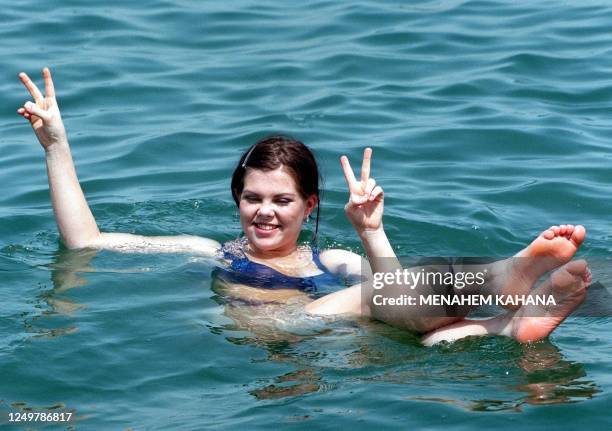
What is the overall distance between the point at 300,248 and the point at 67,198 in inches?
50.5

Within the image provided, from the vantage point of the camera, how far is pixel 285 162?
626 centimetres

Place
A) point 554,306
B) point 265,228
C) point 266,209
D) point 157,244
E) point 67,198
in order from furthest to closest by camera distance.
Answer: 1. point 157,244
2. point 67,198
3. point 265,228
4. point 266,209
5. point 554,306

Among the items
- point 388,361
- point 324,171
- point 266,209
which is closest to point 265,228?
point 266,209

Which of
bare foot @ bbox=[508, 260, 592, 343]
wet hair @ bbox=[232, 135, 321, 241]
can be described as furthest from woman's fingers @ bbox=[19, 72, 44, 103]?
bare foot @ bbox=[508, 260, 592, 343]

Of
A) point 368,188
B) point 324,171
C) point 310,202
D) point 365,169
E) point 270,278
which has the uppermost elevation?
point 324,171

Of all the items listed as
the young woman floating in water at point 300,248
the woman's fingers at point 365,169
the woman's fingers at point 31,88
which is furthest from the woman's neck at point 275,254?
the woman's fingers at point 31,88

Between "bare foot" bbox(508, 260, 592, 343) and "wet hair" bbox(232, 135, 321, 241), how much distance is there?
4.93 ft

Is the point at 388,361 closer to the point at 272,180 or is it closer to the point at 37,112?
the point at 272,180

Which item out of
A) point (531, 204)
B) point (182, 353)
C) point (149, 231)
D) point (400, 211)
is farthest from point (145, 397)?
point (531, 204)

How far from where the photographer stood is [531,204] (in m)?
8.00

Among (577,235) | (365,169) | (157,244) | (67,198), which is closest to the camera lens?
(577,235)

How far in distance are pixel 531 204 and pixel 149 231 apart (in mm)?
2480

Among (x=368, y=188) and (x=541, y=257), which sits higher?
(x=368, y=188)

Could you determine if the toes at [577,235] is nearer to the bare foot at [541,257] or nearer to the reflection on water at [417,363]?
the bare foot at [541,257]
